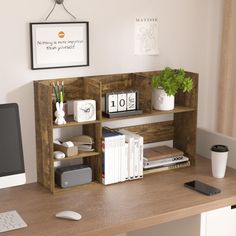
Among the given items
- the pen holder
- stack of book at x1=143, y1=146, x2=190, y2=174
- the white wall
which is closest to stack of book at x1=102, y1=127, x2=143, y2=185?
stack of book at x1=143, y1=146, x2=190, y2=174

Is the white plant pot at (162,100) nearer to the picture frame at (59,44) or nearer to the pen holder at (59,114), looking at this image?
the picture frame at (59,44)

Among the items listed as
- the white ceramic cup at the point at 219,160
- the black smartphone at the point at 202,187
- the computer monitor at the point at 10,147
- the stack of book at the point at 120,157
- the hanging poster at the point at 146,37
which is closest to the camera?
the computer monitor at the point at 10,147

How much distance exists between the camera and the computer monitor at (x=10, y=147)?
226cm

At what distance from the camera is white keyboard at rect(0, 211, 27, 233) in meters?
2.09

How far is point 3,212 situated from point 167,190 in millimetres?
825

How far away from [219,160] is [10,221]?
117cm

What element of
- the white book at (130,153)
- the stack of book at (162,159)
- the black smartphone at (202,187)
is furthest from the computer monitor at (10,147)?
the black smartphone at (202,187)

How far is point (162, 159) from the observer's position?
2824 mm

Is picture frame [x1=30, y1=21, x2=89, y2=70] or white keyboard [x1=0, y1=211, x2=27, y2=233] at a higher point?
picture frame [x1=30, y1=21, x2=89, y2=70]

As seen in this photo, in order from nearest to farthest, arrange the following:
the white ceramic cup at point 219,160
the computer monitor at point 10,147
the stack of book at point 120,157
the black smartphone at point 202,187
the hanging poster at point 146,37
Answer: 1. the computer monitor at point 10,147
2. the black smartphone at point 202,187
3. the stack of book at point 120,157
4. the white ceramic cup at point 219,160
5. the hanging poster at point 146,37

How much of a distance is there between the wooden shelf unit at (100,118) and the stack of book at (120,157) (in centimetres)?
5

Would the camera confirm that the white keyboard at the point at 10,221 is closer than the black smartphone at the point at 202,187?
Yes

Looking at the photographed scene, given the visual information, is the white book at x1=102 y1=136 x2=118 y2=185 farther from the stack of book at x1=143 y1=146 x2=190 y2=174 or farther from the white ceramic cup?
the white ceramic cup

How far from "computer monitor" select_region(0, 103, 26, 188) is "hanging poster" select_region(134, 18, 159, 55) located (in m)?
0.91
